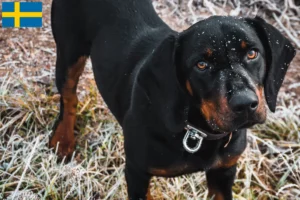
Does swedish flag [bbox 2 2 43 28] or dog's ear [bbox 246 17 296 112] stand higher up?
dog's ear [bbox 246 17 296 112]

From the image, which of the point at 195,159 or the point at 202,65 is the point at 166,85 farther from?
the point at 195,159

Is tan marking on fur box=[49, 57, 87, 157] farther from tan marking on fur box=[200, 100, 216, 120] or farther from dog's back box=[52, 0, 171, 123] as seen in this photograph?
tan marking on fur box=[200, 100, 216, 120]

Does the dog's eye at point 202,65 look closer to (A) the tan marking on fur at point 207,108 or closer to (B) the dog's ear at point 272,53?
(A) the tan marking on fur at point 207,108

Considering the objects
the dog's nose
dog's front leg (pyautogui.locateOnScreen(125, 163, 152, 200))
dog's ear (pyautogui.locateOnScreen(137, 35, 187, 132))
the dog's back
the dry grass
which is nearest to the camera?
the dog's nose

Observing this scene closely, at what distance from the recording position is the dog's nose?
9.93ft

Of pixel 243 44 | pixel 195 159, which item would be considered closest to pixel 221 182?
pixel 195 159

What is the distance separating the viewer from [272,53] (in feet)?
11.0

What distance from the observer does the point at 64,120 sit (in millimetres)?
4770

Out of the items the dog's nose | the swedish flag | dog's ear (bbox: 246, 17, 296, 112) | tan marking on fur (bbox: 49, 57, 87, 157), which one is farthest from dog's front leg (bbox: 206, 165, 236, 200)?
the swedish flag

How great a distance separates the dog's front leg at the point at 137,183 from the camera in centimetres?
374

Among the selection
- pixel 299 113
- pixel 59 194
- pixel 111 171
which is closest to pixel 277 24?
pixel 299 113

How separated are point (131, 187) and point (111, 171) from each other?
3.14ft

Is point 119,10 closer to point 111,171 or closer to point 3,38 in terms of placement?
point 111,171

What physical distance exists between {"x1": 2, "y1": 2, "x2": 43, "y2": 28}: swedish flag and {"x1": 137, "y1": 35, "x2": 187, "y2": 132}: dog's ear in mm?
2541
